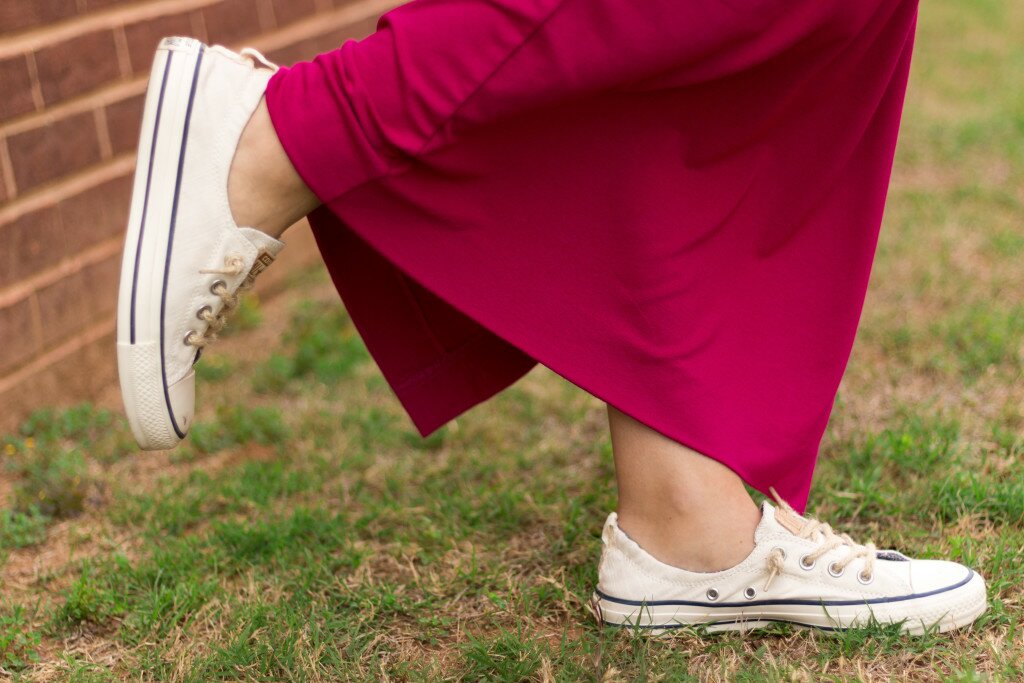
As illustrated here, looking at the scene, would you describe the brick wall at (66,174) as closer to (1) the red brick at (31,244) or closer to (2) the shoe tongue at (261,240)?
(1) the red brick at (31,244)

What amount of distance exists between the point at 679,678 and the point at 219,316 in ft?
2.34

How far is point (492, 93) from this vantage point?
1.14 m

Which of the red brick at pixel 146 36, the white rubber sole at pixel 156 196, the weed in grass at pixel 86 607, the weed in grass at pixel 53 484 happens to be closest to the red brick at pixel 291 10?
the red brick at pixel 146 36

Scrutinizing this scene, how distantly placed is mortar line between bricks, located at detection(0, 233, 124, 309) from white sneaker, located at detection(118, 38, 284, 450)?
2.86 ft

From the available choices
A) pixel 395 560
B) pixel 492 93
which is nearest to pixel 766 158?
pixel 492 93

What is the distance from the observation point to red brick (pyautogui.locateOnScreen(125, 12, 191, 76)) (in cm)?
222

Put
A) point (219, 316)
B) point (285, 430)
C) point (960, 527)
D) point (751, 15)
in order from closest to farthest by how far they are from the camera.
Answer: point (751, 15)
point (219, 316)
point (960, 527)
point (285, 430)

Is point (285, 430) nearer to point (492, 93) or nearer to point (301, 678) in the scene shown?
point (301, 678)

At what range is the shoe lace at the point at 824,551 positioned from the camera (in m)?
1.39

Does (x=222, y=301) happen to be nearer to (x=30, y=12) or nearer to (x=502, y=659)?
(x=502, y=659)

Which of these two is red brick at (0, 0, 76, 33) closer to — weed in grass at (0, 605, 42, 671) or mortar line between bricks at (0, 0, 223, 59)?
mortar line between bricks at (0, 0, 223, 59)

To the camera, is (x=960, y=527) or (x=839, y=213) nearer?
(x=839, y=213)

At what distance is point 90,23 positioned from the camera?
6.88 ft

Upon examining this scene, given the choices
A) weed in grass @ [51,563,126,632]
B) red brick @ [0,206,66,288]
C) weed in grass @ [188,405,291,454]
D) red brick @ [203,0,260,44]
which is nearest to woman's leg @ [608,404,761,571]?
weed in grass @ [51,563,126,632]
